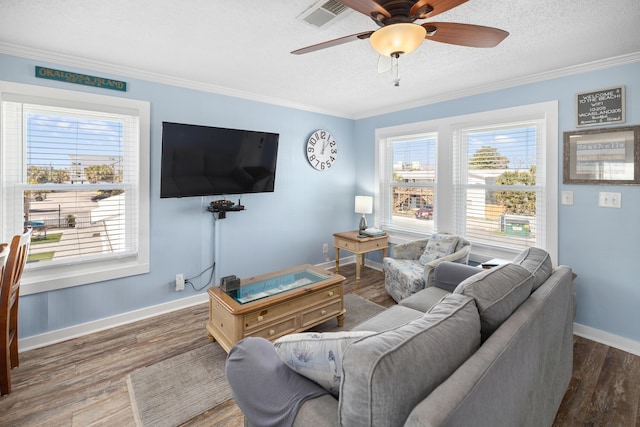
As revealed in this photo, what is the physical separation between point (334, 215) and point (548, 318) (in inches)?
128

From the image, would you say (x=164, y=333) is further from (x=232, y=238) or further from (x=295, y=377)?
(x=295, y=377)

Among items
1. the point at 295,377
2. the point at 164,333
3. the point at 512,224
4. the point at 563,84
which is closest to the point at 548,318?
the point at 295,377

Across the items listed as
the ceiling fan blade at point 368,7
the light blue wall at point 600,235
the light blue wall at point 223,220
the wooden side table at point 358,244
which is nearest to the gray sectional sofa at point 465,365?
the ceiling fan blade at point 368,7

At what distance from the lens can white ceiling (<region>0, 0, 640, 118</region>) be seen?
72.1 inches

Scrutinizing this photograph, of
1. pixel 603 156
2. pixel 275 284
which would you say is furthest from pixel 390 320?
pixel 603 156

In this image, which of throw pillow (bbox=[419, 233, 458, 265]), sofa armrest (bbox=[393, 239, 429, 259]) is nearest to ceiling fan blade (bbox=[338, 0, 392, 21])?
throw pillow (bbox=[419, 233, 458, 265])

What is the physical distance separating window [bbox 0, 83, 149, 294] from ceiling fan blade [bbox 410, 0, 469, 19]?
8.43ft

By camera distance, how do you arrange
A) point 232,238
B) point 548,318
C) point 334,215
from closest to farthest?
1. point 548,318
2. point 232,238
3. point 334,215

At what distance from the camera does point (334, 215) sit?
4.57m

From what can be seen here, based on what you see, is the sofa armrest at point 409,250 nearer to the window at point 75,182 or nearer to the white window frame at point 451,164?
the white window frame at point 451,164

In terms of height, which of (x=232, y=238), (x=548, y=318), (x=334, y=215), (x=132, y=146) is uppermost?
(x=132, y=146)

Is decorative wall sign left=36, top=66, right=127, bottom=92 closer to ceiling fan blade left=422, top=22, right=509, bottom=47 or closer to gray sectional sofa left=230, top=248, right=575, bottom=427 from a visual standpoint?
ceiling fan blade left=422, top=22, right=509, bottom=47

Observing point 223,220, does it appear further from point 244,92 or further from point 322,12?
point 322,12

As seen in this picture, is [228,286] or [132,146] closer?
[228,286]
